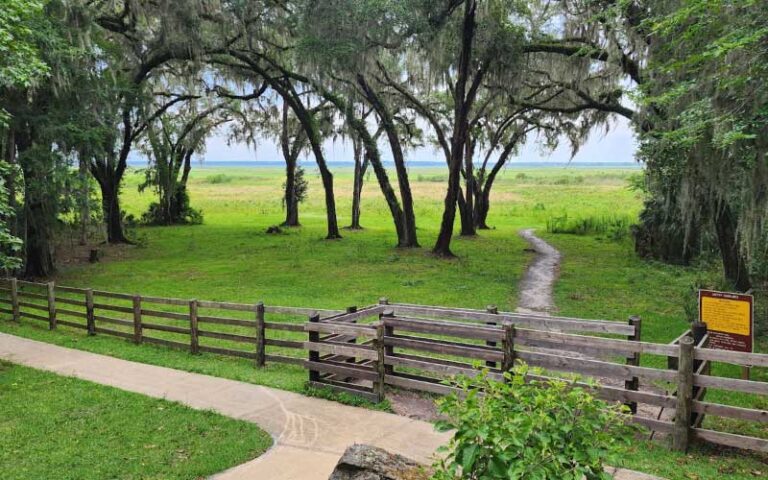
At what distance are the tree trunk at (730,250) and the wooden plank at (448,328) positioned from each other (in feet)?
29.1

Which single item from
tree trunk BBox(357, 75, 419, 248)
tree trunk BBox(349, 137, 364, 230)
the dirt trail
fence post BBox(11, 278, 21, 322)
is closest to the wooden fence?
the dirt trail

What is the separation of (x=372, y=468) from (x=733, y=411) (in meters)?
3.72

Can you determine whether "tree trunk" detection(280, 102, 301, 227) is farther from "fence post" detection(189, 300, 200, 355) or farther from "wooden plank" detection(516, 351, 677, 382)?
"wooden plank" detection(516, 351, 677, 382)

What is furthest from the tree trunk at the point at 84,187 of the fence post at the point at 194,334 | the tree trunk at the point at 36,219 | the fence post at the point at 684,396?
the fence post at the point at 684,396

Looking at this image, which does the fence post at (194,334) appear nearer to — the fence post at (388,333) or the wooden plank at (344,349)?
the wooden plank at (344,349)

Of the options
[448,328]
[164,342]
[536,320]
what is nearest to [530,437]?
[448,328]

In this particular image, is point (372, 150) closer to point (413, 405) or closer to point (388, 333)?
point (388, 333)

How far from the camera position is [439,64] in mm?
19375

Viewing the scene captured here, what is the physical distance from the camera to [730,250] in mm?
12930

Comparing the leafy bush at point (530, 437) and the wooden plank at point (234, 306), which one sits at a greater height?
the leafy bush at point (530, 437)

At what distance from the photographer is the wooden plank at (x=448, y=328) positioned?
249 inches

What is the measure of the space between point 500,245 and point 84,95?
17453 mm

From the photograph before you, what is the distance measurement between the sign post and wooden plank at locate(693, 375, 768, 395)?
1.80 metres

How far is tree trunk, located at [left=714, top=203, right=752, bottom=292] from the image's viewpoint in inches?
493
